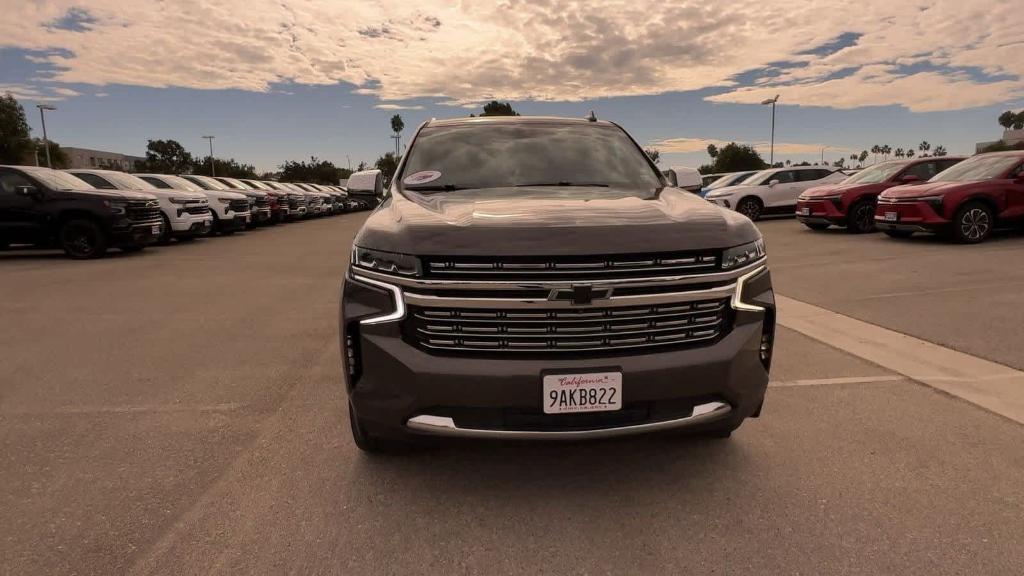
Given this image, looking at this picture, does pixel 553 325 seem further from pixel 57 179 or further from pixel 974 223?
pixel 57 179

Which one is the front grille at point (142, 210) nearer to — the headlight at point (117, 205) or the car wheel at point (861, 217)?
the headlight at point (117, 205)

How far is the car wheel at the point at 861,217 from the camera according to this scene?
13.7m

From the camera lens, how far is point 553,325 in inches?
97.7

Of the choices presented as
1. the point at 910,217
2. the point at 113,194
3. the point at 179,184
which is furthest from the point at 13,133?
the point at 910,217

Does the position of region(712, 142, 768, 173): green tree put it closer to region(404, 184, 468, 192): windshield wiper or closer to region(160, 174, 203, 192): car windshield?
region(160, 174, 203, 192): car windshield

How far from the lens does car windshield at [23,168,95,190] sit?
12.3 meters

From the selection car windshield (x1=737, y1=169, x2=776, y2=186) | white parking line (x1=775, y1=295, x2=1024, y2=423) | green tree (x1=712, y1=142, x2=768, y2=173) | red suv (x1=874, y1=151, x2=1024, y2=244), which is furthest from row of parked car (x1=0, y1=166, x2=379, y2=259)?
green tree (x1=712, y1=142, x2=768, y2=173)

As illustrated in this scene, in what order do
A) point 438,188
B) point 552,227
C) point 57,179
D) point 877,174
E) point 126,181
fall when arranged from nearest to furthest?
point 552,227
point 438,188
point 57,179
point 877,174
point 126,181

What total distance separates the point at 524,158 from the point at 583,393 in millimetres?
1981

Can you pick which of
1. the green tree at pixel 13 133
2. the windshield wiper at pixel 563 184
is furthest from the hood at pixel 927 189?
the green tree at pixel 13 133

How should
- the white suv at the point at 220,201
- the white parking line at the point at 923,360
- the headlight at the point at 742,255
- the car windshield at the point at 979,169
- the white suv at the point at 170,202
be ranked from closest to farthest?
the headlight at the point at 742,255 < the white parking line at the point at 923,360 < the car windshield at the point at 979,169 < the white suv at the point at 170,202 < the white suv at the point at 220,201

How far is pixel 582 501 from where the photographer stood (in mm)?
2783

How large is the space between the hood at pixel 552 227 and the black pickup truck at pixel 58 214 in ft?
38.4

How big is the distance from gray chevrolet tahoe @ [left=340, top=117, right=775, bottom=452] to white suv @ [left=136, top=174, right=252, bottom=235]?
16.3 metres
